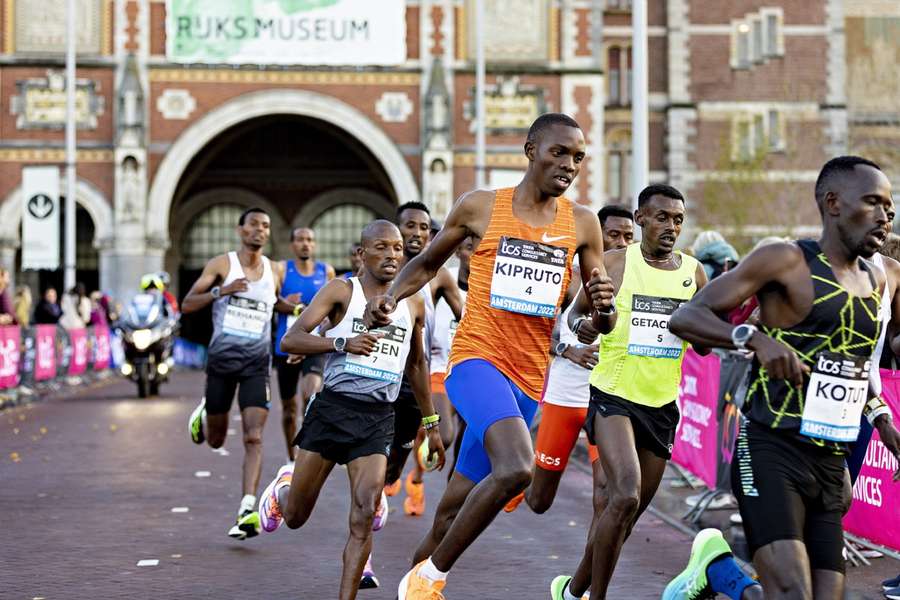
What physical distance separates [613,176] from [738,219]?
482cm

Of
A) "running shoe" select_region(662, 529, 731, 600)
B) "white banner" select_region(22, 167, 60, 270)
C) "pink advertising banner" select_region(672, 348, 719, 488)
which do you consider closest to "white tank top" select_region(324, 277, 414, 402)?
"running shoe" select_region(662, 529, 731, 600)

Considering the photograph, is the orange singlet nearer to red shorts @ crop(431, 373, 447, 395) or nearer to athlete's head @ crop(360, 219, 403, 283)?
athlete's head @ crop(360, 219, 403, 283)

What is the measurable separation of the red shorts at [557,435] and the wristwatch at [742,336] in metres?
2.56

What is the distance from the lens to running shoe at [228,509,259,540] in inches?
376

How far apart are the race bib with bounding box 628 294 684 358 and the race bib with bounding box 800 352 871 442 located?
2.16 m

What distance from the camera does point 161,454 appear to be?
15.3 m

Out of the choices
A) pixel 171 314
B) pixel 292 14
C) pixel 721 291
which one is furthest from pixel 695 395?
pixel 292 14

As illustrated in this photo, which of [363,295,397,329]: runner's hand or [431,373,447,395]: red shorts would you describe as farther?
[431,373,447,395]: red shorts

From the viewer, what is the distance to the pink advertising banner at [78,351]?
89.7 feet

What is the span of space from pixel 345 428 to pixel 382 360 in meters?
0.41

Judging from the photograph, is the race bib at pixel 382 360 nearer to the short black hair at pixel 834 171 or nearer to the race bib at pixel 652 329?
the race bib at pixel 652 329

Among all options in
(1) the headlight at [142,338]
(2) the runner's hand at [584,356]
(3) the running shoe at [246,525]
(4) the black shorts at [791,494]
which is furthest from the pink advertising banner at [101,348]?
(4) the black shorts at [791,494]

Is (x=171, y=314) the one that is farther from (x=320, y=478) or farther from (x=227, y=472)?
(x=320, y=478)


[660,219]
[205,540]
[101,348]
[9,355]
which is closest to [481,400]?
[660,219]
